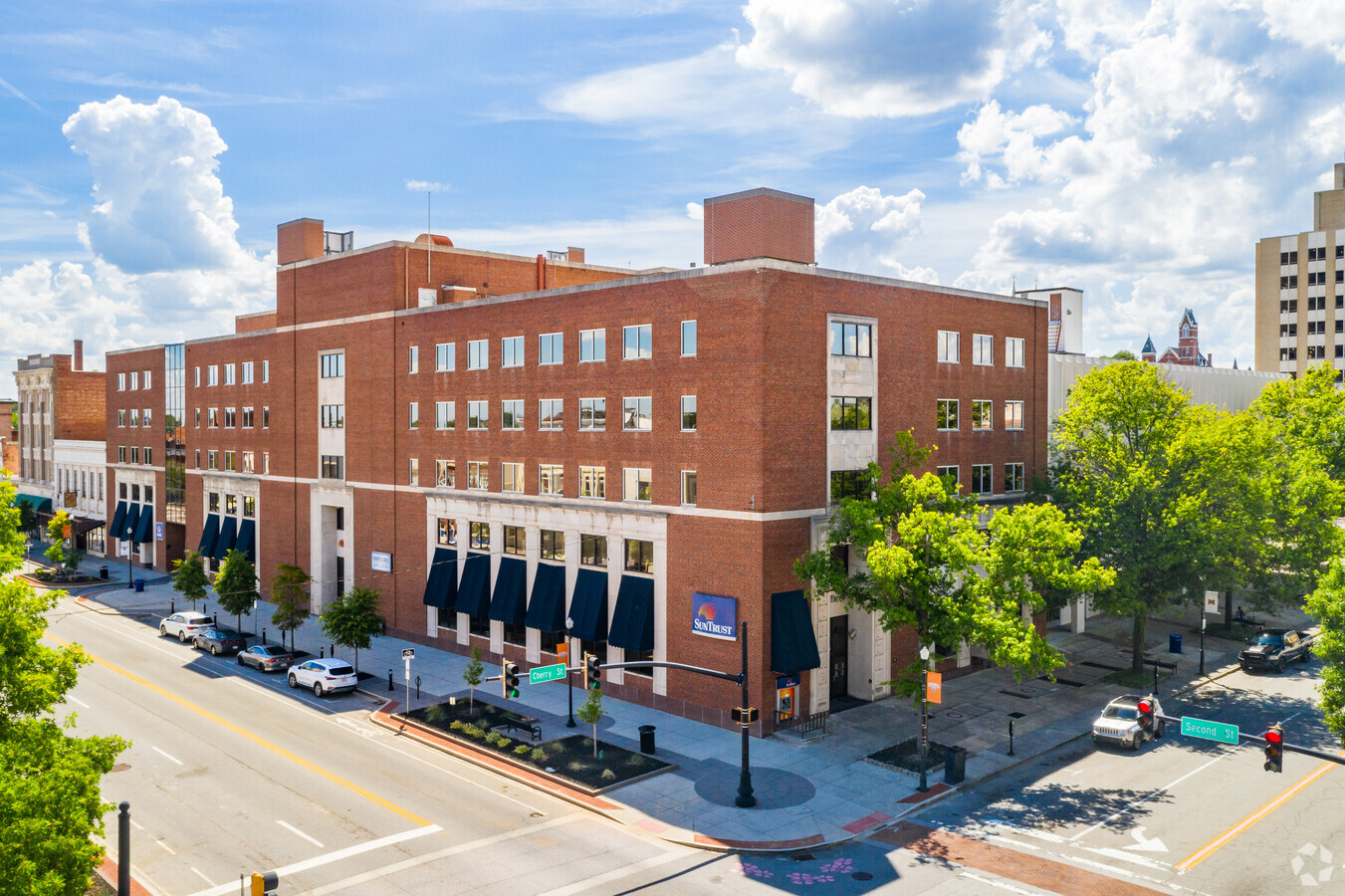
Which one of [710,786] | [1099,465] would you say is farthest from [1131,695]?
[710,786]

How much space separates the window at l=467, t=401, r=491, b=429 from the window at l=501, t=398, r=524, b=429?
4.29ft

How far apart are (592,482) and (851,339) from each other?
557 inches

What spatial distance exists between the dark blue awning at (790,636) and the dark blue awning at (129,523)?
71252 mm

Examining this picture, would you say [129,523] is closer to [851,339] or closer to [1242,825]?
[851,339]

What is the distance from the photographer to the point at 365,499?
6112 centimetres

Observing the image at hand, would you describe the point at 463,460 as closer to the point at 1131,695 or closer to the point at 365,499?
the point at 365,499

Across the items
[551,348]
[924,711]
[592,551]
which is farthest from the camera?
[551,348]

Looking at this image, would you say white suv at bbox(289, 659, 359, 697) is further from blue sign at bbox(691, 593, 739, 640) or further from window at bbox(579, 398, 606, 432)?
blue sign at bbox(691, 593, 739, 640)

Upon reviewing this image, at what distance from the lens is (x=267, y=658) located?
5141 centimetres

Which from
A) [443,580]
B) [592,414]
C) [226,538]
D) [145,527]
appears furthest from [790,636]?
[145,527]

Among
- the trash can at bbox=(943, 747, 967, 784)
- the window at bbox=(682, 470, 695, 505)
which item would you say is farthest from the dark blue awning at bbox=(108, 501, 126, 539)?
the trash can at bbox=(943, 747, 967, 784)

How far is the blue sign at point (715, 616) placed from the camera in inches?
1551

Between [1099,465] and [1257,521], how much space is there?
7832 mm

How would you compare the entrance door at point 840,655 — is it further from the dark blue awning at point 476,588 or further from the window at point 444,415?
the window at point 444,415
